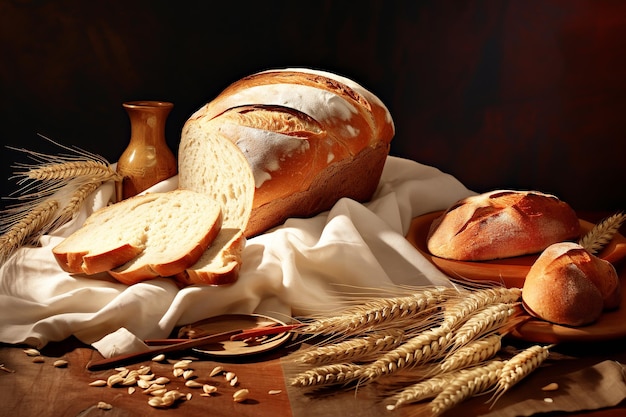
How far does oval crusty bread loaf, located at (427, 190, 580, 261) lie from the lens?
6.39 feet

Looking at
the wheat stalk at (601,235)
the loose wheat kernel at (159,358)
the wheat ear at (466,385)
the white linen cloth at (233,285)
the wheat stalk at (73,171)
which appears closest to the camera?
the wheat ear at (466,385)

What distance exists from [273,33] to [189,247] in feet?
3.78

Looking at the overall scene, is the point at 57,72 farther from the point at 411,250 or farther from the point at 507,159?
the point at 507,159

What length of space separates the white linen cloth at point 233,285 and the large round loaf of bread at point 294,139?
0.29ft

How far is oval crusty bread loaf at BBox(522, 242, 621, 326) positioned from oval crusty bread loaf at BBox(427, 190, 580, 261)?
0.73 feet

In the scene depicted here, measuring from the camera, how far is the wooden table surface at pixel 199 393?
1.43 meters

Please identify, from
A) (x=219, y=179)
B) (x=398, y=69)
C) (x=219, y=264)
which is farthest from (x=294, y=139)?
(x=398, y=69)

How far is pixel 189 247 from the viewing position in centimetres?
186

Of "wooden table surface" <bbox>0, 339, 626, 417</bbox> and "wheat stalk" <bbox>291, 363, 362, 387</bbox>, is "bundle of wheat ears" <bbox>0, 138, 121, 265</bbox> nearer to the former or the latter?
"wooden table surface" <bbox>0, 339, 626, 417</bbox>

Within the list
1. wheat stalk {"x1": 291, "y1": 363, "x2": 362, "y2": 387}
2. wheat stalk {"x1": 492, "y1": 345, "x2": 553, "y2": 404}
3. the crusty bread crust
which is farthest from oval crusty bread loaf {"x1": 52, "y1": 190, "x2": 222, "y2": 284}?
wheat stalk {"x1": 492, "y1": 345, "x2": 553, "y2": 404}

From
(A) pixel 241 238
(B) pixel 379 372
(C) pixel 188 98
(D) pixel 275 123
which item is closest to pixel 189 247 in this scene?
(A) pixel 241 238

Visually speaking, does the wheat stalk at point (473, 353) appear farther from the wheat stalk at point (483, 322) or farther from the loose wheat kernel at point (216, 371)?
the loose wheat kernel at point (216, 371)

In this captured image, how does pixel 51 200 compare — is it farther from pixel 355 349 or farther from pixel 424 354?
pixel 424 354

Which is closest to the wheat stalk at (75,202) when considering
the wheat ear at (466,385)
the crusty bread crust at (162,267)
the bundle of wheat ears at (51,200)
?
the bundle of wheat ears at (51,200)
